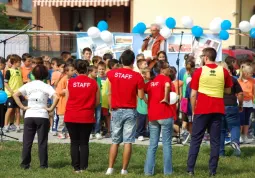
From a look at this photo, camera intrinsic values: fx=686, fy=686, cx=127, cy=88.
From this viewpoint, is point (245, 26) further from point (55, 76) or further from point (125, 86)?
point (125, 86)

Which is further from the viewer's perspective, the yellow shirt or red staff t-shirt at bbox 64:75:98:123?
red staff t-shirt at bbox 64:75:98:123

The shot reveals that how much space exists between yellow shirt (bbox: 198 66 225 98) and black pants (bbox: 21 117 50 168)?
263 centimetres

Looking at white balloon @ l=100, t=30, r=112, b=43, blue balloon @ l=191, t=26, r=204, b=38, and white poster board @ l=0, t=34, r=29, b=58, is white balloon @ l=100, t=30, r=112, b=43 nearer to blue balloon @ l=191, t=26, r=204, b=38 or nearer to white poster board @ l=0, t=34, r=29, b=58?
blue balloon @ l=191, t=26, r=204, b=38

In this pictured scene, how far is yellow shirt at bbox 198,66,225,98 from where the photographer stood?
1048 cm

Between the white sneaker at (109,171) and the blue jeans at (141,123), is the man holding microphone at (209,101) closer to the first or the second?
the white sneaker at (109,171)

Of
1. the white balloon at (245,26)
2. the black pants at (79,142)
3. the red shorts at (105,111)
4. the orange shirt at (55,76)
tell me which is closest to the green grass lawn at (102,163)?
the black pants at (79,142)

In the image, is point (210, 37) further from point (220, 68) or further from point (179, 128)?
point (220, 68)

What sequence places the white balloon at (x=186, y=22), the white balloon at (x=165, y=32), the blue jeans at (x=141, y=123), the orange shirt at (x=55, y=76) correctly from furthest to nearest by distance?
the white balloon at (x=186, y=22)
the white balloon at (x=165, y=32)
the orange shirt at (x=55, y=76)
the blue jeans at (x=141, y=123)

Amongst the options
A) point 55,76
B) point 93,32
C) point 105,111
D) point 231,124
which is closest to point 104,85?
point 105,111

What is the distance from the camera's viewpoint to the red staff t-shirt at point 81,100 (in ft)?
35.2

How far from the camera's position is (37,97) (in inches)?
436

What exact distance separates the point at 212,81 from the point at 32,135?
3063mm

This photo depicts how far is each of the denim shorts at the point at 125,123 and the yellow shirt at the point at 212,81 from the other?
1.16 metres

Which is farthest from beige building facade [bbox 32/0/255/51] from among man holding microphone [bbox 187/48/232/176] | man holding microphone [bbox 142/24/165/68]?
man holding microphone [bbox 187/48/232/176]
